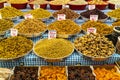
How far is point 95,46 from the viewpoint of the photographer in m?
2.68

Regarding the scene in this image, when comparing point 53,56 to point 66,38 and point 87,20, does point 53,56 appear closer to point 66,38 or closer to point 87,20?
point 66,38

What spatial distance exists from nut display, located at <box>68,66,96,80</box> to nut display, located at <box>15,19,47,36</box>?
0.74 meters

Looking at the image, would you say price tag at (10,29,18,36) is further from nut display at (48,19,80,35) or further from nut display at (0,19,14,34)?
nut display at (48,19,80,35)

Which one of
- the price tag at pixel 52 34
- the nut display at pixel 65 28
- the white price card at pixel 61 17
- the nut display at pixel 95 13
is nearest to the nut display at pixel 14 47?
the price tag at pixel 52 34

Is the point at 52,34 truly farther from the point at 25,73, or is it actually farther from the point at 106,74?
the point at 106,74

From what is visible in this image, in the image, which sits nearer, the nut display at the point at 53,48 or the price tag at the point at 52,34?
the nut display at the point at 53,48

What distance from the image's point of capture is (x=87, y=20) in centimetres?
354

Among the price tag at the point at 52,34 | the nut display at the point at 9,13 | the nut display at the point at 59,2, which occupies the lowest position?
the price tag at the point at 52,34

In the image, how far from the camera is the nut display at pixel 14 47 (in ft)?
8.49

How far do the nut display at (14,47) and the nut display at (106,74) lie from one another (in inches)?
33.7

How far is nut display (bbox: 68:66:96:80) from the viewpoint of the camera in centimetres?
246

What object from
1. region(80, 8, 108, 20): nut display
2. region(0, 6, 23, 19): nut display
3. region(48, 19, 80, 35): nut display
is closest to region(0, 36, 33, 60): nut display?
region(48, 19, 80, 35): nut display

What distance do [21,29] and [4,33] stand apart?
0.24 meters

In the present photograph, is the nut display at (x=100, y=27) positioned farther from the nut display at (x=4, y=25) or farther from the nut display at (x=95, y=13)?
the nut display at (x=4, y=25)
